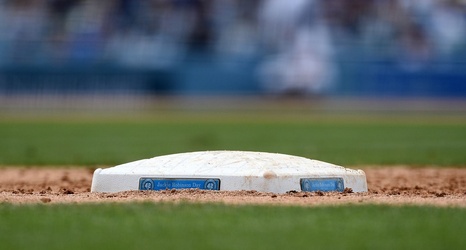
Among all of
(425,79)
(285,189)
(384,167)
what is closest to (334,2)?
(425,79)

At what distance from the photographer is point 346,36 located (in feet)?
80.8

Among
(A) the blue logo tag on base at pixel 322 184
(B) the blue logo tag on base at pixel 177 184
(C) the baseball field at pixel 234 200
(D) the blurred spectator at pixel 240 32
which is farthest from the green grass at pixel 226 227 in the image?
(D) the blurred spectator at pixel 240 32

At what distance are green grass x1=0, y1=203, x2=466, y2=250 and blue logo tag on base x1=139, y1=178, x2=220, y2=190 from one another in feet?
2.56

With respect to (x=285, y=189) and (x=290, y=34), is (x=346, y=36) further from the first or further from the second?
(x=285, y=189)

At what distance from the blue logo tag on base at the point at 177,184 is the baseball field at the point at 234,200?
0.09 meters

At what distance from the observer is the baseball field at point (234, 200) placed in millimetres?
3807

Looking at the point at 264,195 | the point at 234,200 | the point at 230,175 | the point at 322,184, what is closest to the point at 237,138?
the point at 322,184

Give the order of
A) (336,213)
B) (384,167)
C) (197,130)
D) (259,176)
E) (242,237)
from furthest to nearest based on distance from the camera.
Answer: (197,130), (384,167), (259,176), (336,213), (242,237)

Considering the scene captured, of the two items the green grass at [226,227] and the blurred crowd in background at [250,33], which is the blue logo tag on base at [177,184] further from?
the blurred crowd in background at [250,33]

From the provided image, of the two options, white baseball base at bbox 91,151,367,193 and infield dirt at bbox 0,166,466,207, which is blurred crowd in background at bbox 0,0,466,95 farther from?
white baseball base at bbox 91,151,367,193

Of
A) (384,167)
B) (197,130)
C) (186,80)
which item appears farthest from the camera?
(186,80)

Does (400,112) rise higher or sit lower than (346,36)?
lower

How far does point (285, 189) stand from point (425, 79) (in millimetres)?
18744

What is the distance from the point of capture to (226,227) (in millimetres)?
4102
